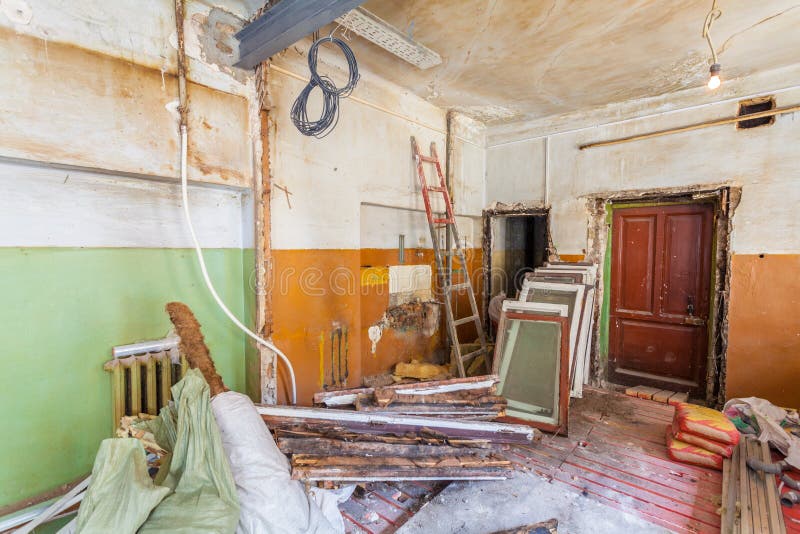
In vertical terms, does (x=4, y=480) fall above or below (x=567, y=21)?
below

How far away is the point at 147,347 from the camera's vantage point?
2211mm

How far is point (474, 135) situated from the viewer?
4609mm

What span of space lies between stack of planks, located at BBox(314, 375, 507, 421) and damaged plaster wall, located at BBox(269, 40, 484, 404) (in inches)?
19.1

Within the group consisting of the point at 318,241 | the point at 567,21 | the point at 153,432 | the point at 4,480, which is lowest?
the point at 4,480

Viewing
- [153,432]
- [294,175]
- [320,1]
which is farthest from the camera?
[294,175]

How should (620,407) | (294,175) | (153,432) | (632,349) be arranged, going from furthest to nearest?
(632,349)
(620,407)
(294,175)
(153,432)

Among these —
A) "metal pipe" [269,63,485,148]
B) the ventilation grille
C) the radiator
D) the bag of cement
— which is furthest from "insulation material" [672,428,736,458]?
"metal pipe" [269,63,485,148]

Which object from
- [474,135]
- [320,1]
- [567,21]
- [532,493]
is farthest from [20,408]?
[474,135]

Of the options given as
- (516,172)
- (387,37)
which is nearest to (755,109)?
(516,172)

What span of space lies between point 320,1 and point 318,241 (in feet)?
5.19

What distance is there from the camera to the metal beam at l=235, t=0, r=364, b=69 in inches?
70.6

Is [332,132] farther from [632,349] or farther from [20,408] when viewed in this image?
[632,349]

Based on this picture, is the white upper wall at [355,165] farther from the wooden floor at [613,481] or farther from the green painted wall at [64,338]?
the wooden floor at [613,481]

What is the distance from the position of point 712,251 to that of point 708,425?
1905 millimetres
